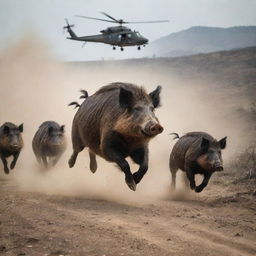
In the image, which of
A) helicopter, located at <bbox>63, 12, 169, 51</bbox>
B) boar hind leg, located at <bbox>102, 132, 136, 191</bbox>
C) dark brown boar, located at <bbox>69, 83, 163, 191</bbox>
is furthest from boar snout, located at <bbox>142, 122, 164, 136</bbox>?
helicopter, located at <bbox>63, 12, 169, 51</bbox>

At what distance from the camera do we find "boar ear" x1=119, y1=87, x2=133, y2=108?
7.33 meters

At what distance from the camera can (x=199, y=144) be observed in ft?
34.0

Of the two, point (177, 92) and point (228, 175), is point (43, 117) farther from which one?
point (228, 175)

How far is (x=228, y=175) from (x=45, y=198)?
19.2 feet

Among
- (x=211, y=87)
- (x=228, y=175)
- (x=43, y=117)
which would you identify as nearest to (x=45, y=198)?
(x=228, y=175)

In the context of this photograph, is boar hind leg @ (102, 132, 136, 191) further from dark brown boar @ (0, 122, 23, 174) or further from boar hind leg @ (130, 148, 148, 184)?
dark brown boar @ (0, 122, 23, 174)

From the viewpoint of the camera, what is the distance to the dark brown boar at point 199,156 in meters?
9.71

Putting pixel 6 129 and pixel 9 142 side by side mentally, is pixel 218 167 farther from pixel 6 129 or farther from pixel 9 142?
pixel 6 129

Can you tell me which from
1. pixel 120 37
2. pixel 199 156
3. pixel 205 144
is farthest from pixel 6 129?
pixel 120 37

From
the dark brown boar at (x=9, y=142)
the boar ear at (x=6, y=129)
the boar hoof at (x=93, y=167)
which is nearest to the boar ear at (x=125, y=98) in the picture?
the boar hoof at (x=93, y=167)

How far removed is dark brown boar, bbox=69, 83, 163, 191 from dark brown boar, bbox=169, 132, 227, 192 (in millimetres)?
2424

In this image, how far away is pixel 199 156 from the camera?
32.9 feet

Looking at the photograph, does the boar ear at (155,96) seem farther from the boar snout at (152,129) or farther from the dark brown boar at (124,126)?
the boar snout at (152,129)

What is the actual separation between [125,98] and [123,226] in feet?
6.85
